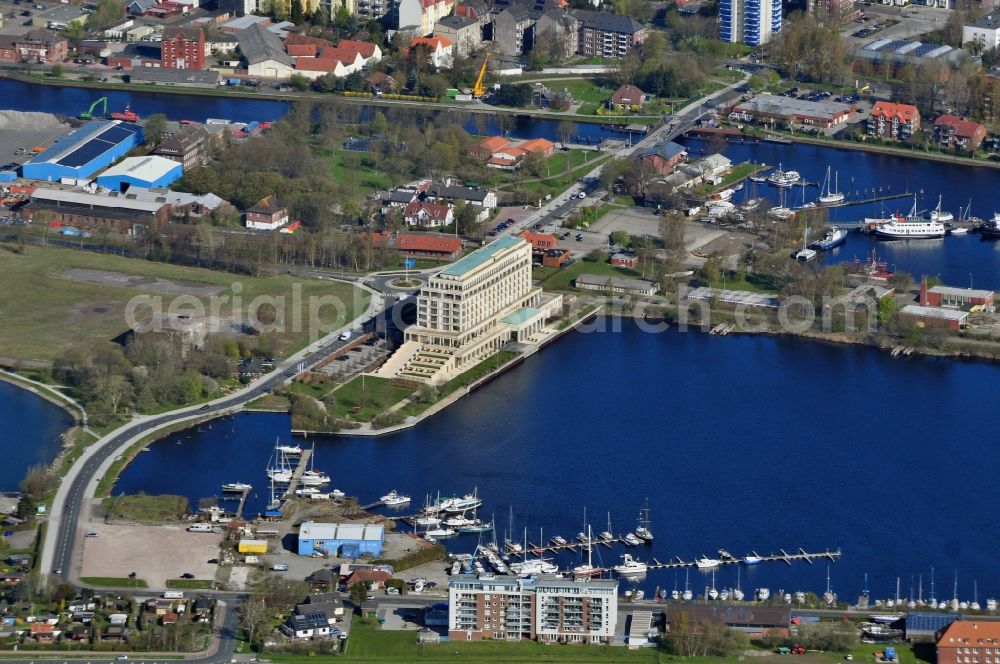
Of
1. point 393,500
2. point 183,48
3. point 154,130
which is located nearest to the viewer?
point 393,500

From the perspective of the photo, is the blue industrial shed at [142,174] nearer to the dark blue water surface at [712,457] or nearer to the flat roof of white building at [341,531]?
the dark blue water surface at [712,457]

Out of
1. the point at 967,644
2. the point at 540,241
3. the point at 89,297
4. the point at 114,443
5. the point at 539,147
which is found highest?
the point at 539,147

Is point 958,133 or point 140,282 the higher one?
point 958,133

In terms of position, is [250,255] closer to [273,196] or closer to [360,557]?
[273,196]

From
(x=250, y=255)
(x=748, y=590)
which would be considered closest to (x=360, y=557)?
(x=748, y=590)

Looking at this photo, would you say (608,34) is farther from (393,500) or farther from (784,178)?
(393,500)

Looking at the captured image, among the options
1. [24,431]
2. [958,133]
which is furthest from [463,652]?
[958,133]
